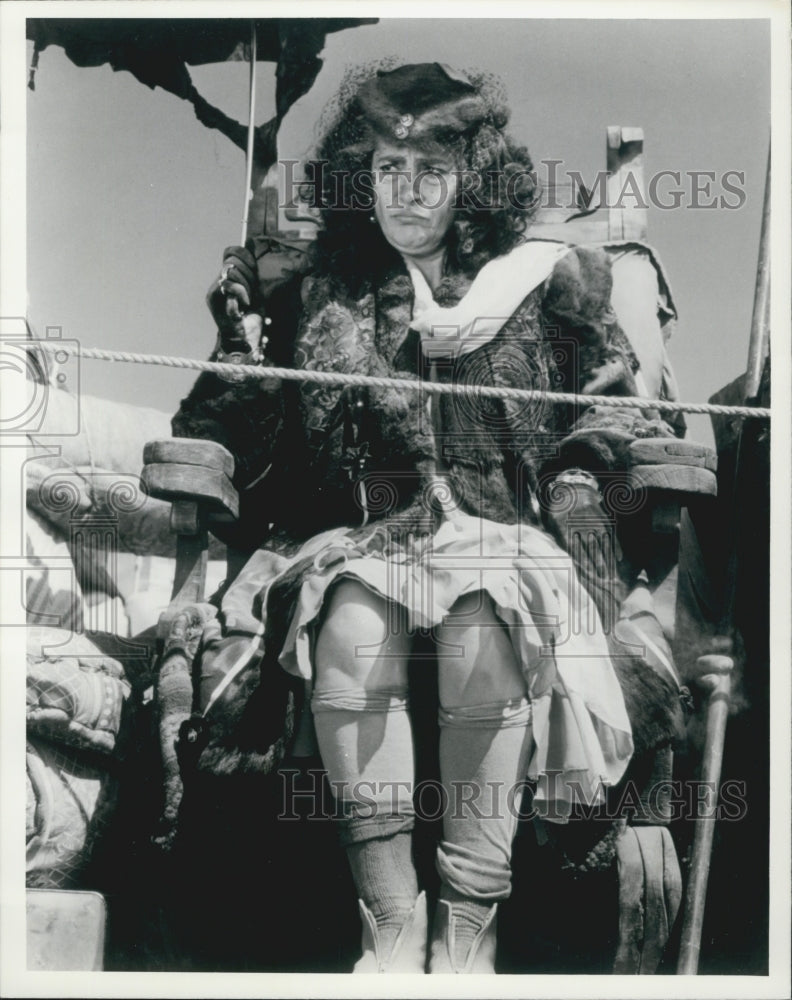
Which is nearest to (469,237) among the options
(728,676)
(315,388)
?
(315,388)

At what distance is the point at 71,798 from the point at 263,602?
0.66 m

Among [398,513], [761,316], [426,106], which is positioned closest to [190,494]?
[398,513]

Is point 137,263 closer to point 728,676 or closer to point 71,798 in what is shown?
point 71,798

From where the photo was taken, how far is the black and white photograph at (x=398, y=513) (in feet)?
12.5

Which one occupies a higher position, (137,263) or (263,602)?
(137,263)

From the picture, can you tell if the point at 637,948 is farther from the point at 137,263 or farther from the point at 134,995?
the point at 137,263

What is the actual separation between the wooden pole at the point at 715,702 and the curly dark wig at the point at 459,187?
60 cm

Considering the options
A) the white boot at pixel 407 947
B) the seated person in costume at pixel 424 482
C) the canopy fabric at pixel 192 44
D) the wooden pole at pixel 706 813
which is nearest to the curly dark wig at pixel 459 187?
the seated person in costume at pixel 424 482

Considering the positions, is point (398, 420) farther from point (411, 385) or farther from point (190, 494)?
point (190, 494)

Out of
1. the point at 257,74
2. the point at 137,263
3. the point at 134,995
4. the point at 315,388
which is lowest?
the point at 134,995

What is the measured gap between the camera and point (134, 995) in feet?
12.6

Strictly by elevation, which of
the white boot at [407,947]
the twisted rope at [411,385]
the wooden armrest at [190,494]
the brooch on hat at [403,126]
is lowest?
the white boot at [407,947]

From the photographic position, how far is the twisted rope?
390 centimetres

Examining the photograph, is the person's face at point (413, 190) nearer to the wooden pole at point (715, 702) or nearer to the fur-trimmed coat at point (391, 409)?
the fur-trimmed coat at point (391, 409)
